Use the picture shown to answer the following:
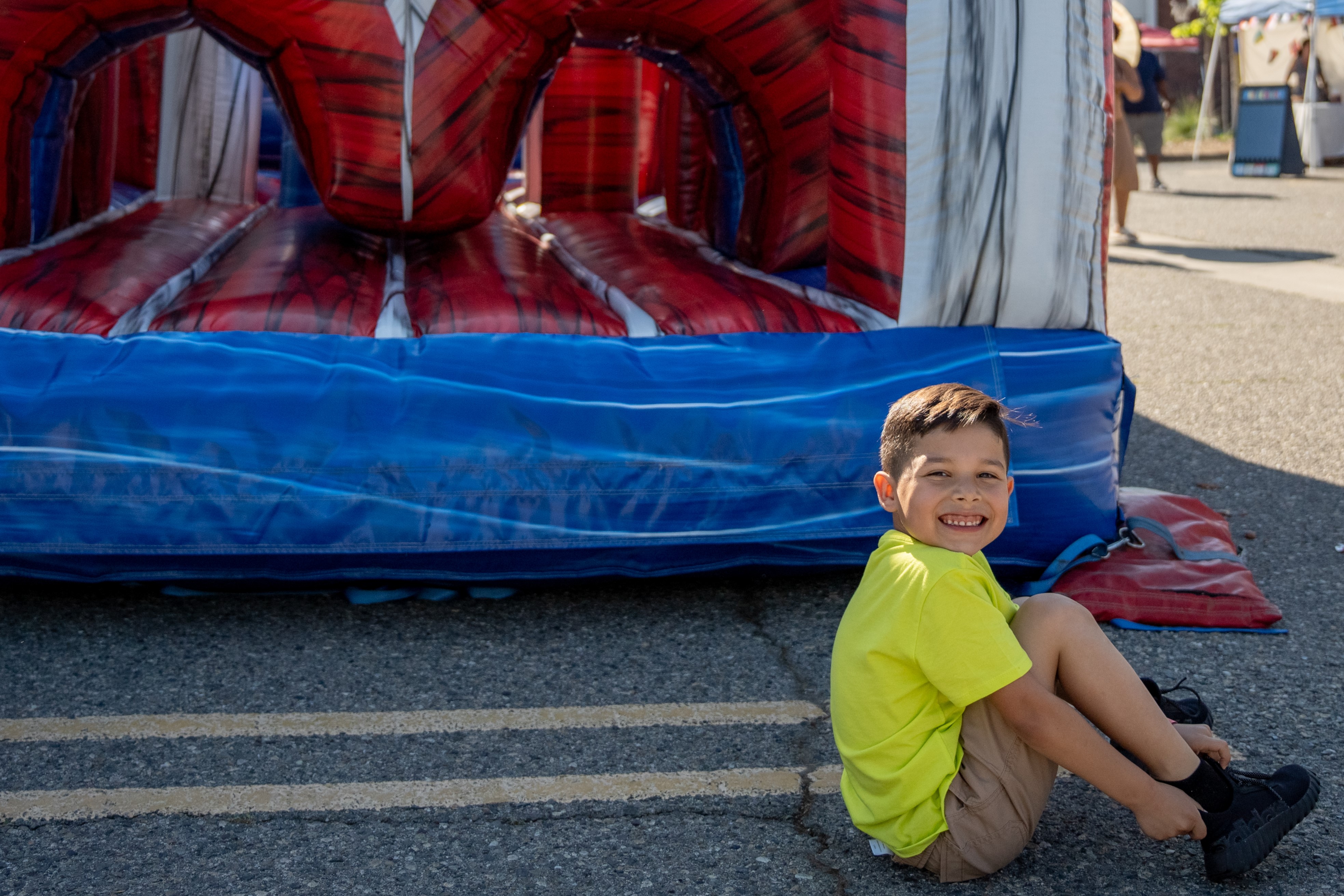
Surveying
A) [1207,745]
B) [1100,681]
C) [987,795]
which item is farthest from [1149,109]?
[987,795]

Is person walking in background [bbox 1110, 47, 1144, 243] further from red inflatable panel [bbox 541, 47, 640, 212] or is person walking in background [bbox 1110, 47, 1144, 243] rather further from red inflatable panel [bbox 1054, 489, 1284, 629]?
red inflatable panel [bbox 1054, 489, 1284, 629]

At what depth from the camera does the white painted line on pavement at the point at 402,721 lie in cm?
233

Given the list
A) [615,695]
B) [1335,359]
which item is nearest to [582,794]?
[615,695]

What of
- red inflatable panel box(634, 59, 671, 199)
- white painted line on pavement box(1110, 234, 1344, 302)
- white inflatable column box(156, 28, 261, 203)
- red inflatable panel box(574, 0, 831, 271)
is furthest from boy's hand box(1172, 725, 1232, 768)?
white painted line on pavement box(1110, 234, 1344, 302)

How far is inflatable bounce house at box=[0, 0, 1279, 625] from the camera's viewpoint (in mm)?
2717

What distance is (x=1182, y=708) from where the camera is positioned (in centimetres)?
212

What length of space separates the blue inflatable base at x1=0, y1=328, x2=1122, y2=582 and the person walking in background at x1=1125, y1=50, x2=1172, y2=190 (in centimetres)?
816

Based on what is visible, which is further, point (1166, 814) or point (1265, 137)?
point (1265, 137)

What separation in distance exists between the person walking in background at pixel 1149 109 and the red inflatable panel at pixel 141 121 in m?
7.54

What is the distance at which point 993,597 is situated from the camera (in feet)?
5.98

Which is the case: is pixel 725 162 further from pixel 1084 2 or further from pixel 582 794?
pixel 582 794

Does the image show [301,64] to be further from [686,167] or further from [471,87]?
[686,167]

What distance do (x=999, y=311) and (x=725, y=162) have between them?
1238 mm

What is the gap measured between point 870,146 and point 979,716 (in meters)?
1.53
